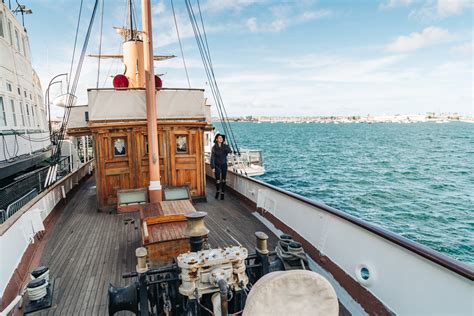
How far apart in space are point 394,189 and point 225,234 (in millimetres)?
15878

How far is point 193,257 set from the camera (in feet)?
8.62

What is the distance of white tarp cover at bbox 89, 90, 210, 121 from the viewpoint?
709cm

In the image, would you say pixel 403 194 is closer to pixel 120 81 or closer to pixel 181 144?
pixel 181 144

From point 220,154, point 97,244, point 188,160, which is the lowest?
point 97,244

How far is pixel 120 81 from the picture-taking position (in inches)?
323

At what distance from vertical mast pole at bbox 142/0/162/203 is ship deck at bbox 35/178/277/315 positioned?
85 cm

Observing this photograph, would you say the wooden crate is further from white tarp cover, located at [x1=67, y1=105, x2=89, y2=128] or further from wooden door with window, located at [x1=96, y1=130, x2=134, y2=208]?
white tarp cover, located at [x1=67, y1=105, x2=89, y2=128]

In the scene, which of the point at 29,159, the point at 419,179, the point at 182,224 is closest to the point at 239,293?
the point at 182,224

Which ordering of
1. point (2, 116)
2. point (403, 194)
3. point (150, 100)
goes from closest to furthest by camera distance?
point (150, 100) → point (2, 116) → point (403, 194)

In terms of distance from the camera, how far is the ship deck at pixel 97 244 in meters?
3.66

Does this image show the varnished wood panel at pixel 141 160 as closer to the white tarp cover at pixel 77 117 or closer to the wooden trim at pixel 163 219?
the white tarp cover at pixel 77 117

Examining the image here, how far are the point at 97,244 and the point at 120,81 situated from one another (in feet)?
16.0

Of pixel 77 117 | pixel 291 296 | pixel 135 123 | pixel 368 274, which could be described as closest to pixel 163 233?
pixel 368 274

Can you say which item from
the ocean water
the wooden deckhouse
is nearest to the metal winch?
the wooden deckhouse
